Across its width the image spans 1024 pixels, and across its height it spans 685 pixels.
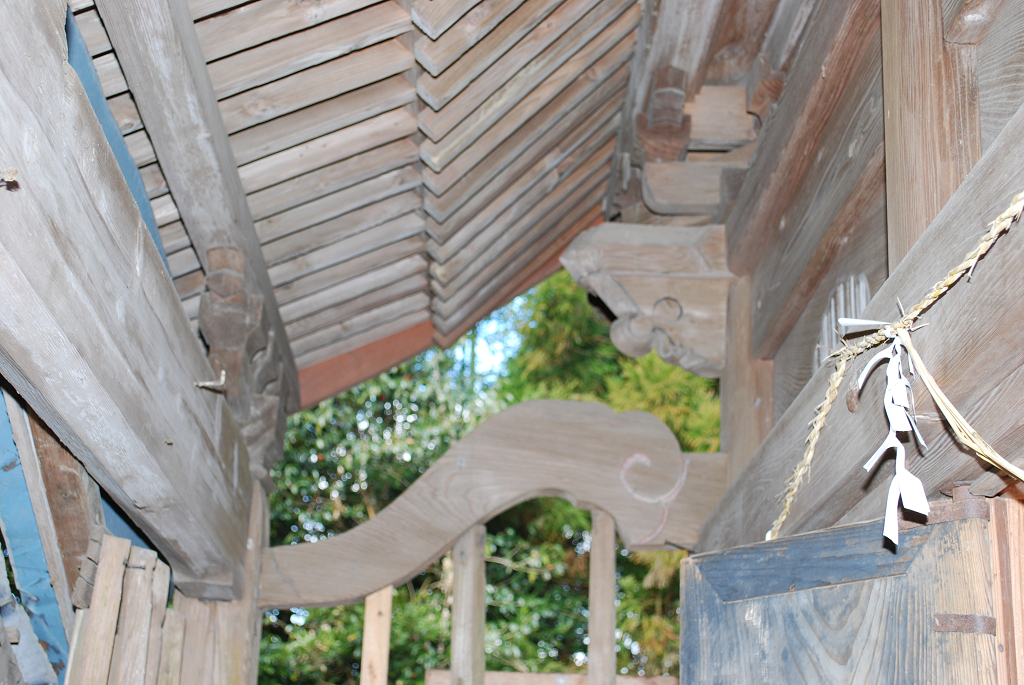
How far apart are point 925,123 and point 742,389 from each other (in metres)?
1.52

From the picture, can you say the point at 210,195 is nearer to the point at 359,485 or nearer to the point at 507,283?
the point at 507,283

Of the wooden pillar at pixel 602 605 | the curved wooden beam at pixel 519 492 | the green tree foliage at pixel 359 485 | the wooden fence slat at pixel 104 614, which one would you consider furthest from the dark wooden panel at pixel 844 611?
the green tree foliage at pixel 359 485

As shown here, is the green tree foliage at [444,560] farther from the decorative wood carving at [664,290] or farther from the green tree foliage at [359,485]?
the decorative wood carving at [664,290]

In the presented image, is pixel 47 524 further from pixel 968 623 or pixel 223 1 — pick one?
pixel 968 623

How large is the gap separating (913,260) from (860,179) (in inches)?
27.3

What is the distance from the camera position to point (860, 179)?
192 centimetres

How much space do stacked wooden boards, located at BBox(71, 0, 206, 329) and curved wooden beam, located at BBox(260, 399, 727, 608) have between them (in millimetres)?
872

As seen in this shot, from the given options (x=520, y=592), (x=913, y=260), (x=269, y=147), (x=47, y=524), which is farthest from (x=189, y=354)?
(x=520, y=592)

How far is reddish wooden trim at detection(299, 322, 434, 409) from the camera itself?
12.1 feet

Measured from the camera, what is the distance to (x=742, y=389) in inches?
112

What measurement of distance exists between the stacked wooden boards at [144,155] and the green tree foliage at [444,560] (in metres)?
4.37

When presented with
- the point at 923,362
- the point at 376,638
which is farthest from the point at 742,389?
the point at 923,362

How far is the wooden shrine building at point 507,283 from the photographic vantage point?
4.05 ft

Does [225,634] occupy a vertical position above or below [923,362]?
below
